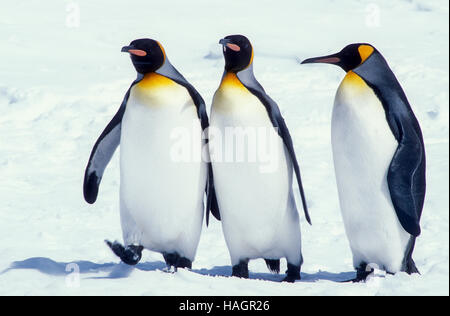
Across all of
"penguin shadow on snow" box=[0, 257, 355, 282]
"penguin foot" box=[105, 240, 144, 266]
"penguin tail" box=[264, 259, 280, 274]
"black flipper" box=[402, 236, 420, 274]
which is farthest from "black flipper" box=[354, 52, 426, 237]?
"penguin foot" box=[105, 240, 144, 266]

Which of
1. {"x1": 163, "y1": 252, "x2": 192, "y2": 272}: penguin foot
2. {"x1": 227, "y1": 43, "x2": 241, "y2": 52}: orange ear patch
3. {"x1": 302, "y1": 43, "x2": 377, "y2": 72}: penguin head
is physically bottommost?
{"x1": 163, "y1": 252, "x2": 192, "y2": 272}: penguin foot

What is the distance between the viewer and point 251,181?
133 inches

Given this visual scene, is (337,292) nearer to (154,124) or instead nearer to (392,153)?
(392,153)

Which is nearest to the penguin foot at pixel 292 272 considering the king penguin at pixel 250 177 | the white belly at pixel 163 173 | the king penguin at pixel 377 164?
the king penguin at pixel 250 177

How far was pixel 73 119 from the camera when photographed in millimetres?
6984

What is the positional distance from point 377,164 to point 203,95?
4.79m

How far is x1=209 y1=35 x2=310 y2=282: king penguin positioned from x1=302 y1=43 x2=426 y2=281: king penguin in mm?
231

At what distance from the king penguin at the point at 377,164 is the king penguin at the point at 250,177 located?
0.76 feet

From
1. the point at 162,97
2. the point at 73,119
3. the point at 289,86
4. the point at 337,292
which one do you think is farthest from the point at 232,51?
the point at 289,86

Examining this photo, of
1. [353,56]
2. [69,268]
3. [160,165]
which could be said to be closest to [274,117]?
[353,56]

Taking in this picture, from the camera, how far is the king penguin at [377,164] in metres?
3.21

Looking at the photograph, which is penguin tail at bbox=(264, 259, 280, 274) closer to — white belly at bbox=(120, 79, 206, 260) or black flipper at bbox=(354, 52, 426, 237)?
white belly at bbox=(120, 79, 206, 260)

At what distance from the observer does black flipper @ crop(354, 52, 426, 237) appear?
10.5 ft
